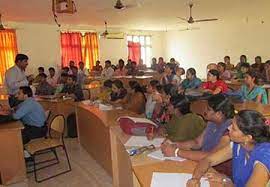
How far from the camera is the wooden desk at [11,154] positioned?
364 centimetres

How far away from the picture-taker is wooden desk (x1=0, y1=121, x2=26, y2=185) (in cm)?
364

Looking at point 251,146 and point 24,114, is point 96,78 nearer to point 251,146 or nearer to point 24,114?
point 24,114

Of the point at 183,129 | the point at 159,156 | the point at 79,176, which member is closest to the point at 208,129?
the point at 183,129

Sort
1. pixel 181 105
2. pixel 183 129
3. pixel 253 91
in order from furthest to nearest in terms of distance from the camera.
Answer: pixel 253 91, pixel 181 105, pixel 183 129

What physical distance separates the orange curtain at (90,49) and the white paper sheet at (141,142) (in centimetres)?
911

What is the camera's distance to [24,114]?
13.2 ft

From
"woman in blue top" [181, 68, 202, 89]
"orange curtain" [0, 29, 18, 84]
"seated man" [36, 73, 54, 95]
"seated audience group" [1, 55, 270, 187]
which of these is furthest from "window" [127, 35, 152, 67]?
"seated audience group" [1, 55, 270, 187]

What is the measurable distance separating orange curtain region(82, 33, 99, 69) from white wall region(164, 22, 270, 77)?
15.3 ft

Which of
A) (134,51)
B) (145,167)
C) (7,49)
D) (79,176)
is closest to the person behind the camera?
(145,167)

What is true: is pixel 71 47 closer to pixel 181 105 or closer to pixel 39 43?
pixel 39 43

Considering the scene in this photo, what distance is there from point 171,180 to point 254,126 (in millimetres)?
585

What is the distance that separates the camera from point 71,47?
11016mm

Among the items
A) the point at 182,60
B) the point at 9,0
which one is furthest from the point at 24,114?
the point at 182,60

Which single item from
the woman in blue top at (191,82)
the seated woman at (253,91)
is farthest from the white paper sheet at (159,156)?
the woman in blue top at (191,82)
